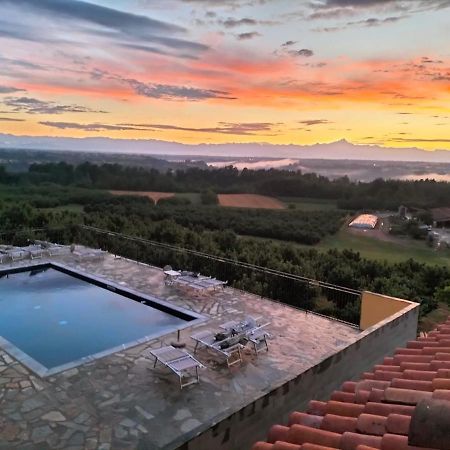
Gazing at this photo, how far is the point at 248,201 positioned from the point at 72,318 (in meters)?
33.4

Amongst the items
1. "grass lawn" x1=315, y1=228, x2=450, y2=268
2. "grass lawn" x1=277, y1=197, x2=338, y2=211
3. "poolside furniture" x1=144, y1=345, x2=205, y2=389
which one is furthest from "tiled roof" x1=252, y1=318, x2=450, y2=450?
"grass lawn" x1=277, y1=197, x2=338, y2=211

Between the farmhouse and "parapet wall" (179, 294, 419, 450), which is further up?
"parapet wall" (179, 294, 419, 450)

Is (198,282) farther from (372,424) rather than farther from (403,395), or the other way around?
(372,424)

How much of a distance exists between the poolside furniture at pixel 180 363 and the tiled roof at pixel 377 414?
3568mm

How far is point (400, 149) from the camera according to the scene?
3066cm

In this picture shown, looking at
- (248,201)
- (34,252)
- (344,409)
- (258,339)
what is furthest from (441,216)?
(344,409)

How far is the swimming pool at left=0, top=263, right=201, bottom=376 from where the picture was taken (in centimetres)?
875

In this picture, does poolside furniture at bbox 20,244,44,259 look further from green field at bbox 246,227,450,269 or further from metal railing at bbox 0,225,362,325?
green field at bbox 246,227,450,269

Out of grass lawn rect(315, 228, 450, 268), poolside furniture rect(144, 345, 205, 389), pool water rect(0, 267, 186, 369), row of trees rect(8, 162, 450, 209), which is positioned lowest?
grass lawn rect(315, 228, 450, 268)

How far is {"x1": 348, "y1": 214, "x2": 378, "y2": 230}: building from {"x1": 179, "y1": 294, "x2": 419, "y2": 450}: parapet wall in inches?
960

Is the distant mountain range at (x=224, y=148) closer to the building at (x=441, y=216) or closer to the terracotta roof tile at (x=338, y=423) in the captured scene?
the building at (x=441, y=216)

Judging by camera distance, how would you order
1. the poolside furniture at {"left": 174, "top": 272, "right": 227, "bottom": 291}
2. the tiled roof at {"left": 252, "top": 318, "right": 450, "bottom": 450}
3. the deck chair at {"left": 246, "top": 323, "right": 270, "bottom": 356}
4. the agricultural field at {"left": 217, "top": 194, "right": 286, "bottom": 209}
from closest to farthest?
the tiled roof at {"left": 252, "top": 318, "right": 450, "bottom": 450}, the deck chair at {"left": 246, "top": 323, "right": 270, "bottom": 356}, the poolside furniture at {"left": 174, "top": 272, "right": 227, "bottom": 291}, the agricultural field at {"left": 217, "top": 194, "right": 286, "bottom": 209}

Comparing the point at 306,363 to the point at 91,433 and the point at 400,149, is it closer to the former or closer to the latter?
the point at 91,433

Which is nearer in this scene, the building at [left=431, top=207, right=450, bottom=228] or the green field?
the green field
